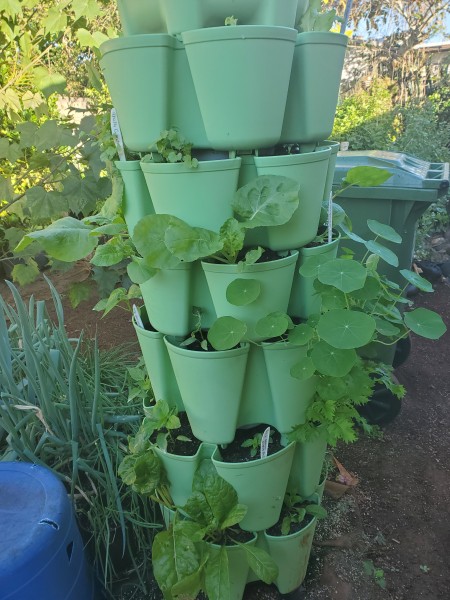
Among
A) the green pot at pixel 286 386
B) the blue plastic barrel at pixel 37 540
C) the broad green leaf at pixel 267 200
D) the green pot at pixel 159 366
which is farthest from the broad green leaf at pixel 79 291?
the broad green leaf at pixel 267 200


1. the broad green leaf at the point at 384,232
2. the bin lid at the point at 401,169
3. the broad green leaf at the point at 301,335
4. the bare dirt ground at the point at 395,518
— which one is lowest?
the bare dirt ground at the point at 395,518

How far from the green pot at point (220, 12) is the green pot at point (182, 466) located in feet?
3.37

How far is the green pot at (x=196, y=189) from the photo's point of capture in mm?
987

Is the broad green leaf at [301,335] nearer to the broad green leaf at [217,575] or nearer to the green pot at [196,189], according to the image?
the green pot at [196,189]

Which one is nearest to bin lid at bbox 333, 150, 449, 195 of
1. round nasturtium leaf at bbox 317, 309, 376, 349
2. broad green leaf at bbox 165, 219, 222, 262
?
round nasturtium leaf at bbox 317, 309, 376, 349

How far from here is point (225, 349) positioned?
3.55ft

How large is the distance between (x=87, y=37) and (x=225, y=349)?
1.63 metres

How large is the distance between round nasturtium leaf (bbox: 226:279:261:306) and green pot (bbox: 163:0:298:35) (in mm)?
546

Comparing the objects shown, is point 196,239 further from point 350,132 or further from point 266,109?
point 350,132

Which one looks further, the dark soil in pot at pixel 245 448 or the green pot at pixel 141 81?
the dark soil in pot at pixel 245 448

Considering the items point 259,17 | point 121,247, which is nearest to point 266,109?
point 259,17

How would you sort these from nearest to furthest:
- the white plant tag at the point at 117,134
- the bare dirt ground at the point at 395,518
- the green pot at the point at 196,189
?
the green pot at the point at 196,189 < the white plant tag at the point at 117,134 < the bare dirt ground at the point at 395,518

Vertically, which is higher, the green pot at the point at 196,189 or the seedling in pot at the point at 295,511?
the green pot at the point at 196,189

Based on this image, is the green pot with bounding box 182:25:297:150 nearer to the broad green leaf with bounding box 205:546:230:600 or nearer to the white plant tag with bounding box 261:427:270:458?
the white plant tag with bounding box 261:427:270:458
